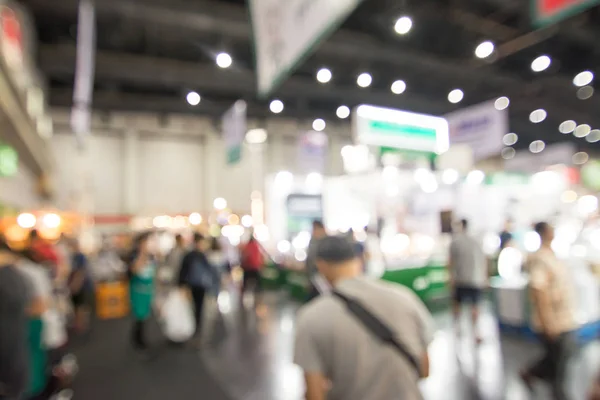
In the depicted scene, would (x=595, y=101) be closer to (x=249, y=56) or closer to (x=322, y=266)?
(x=249, y=56)

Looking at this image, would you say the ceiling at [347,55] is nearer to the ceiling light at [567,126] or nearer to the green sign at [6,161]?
the ceiling light at [567,126]

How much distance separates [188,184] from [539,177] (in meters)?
11.8

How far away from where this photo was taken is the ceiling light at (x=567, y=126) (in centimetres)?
1709

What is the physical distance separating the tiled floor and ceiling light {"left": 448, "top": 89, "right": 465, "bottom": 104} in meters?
8.49

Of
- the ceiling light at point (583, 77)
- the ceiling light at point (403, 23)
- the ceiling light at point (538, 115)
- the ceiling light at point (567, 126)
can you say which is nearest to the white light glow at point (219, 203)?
the ceiling light at point (403, 23)

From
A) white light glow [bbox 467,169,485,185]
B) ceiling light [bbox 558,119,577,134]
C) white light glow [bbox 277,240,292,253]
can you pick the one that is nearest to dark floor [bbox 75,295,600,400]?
white light glow [bbox 467,169,485,185]

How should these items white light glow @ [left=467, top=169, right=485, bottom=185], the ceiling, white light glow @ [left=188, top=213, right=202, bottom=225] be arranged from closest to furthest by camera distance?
the ceiling < white light glow @ [left=467, top=169, right=485, bottom=185] < white light glow @ [left=188, top=213, right=202, bottom=225]

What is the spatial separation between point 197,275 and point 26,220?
19.4ft

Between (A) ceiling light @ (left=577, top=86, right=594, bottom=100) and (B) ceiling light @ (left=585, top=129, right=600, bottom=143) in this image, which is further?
(B) ceiling light @ (left=585, top=129, right=600, bottom=143)

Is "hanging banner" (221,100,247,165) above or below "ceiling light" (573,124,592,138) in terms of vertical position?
below

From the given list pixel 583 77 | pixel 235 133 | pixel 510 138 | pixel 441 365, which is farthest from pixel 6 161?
pixel 510 138

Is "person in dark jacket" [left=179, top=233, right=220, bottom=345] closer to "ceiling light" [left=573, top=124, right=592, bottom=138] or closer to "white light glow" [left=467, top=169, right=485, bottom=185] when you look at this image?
"white light glow" [left=467, top=169, right=485, bottom=185]

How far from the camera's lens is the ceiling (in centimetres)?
811

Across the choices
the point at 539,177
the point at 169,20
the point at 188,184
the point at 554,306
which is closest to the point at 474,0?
the point at 539,177
